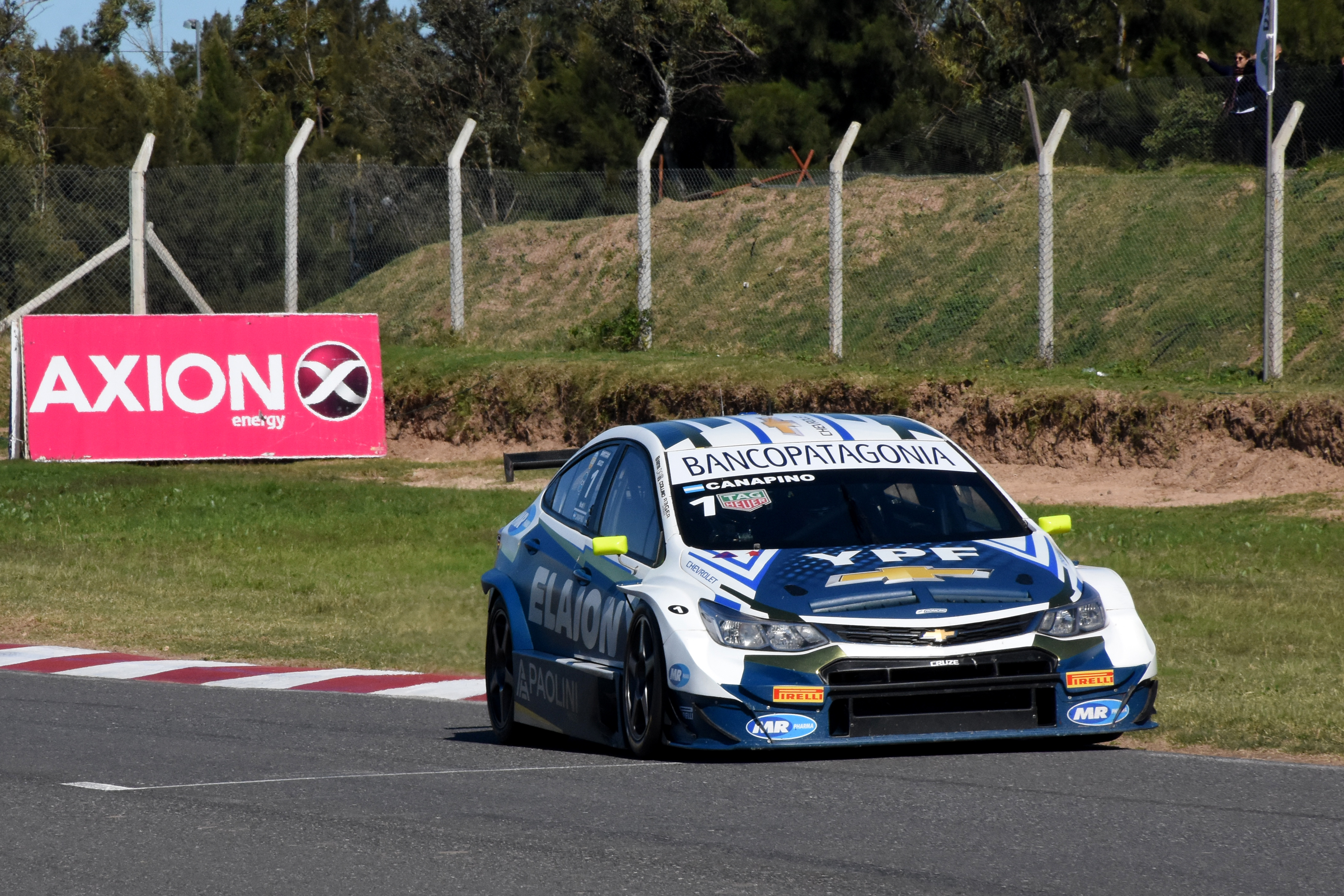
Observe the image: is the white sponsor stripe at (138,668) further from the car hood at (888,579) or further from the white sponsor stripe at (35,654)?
the car hood at (888,579)

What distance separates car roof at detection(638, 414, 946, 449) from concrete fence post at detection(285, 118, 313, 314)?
17.1 metres

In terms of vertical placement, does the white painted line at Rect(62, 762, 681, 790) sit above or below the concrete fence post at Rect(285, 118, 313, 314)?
below

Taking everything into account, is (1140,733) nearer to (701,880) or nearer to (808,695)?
(808,695)

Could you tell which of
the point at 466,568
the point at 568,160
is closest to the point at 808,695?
the point at 466,568

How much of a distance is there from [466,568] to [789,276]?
46.5 feet

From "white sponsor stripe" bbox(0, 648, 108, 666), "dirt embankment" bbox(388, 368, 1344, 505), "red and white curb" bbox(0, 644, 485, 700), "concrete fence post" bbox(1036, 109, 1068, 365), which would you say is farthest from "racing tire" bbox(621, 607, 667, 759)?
"concrete fence post" bbox(1036, 109, 1068, 365)

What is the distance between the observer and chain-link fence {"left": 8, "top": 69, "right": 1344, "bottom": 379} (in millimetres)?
23688

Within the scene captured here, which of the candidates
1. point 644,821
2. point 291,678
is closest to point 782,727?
point 644,821

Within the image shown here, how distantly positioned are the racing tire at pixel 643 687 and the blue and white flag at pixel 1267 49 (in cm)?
1477

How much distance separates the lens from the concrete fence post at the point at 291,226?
25.4 m

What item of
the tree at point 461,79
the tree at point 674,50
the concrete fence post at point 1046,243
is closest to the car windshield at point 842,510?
the concrete fence post at point 1046,243

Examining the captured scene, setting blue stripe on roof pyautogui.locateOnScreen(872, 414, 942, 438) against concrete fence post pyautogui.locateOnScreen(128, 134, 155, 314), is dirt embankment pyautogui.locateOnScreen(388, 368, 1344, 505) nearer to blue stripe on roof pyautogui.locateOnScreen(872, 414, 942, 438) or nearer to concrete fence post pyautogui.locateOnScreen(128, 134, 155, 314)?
concrete fence post pyautogui.locateOnScreen(128, 134, 155, 314)

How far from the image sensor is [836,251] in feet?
77.8

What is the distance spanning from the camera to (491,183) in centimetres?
2852
